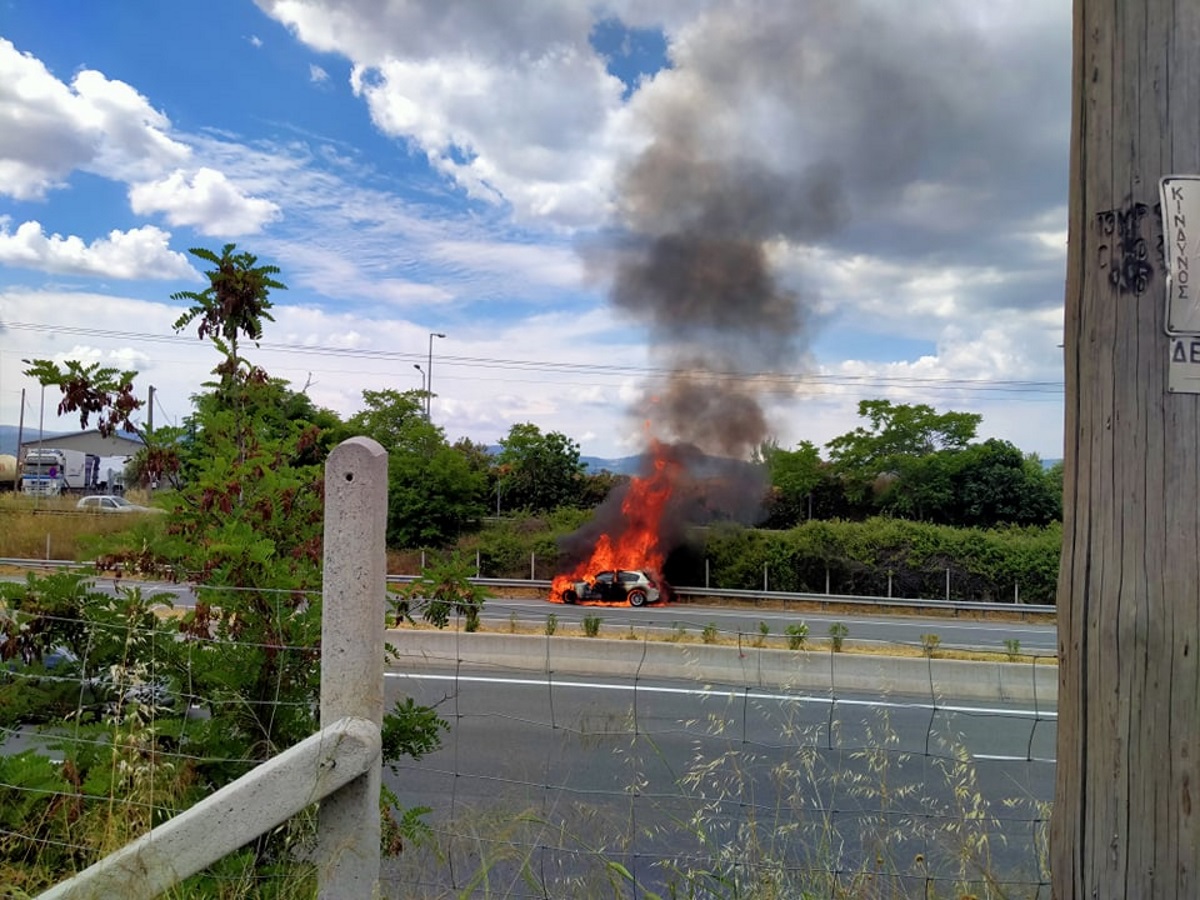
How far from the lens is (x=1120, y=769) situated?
1.44m

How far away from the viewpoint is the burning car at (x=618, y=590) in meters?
22.7

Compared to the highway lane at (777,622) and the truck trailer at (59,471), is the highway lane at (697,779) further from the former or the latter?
the truck trailer at (59,471)

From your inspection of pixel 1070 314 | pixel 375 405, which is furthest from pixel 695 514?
pixel 1070 314

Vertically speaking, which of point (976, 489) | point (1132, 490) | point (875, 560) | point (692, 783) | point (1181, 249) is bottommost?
point (692, 783)

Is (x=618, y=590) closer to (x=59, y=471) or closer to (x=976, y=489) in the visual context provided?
(x=976, y=489)

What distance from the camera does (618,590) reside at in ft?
74.4

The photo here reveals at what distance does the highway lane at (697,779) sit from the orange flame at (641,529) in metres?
14.2

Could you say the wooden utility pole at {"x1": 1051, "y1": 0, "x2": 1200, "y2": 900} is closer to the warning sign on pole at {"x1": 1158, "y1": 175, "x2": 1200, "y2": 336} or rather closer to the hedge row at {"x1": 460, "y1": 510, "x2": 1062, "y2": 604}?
the warning sign on pole at {"x1": 1158, "y1": 175, "x2": 1200, "y2": 336}

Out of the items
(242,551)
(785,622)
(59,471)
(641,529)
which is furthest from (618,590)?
(59,471)

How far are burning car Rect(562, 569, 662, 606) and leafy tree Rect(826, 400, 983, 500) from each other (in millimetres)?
16748

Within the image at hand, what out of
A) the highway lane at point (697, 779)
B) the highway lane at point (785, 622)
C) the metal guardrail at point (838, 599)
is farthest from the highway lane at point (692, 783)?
the metal guardrail at point (838, 599)

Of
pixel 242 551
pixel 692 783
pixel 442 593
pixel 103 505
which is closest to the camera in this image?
pixel 242 551

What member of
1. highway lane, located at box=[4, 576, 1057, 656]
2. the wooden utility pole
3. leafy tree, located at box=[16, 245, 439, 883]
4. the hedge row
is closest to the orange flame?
the hedge row

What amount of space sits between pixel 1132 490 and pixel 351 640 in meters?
1.71
